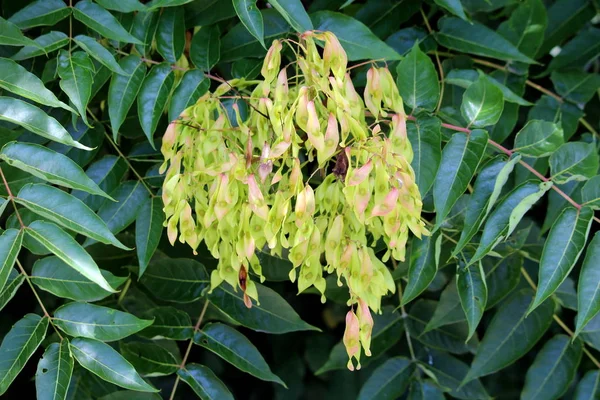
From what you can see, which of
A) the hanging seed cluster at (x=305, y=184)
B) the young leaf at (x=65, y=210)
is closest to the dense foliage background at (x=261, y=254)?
the young leaf at (x=65, y=210)

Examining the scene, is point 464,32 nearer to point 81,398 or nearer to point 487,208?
point 487,208

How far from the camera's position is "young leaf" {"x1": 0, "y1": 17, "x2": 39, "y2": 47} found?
1248 millimetres

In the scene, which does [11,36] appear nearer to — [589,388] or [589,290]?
[589,290]

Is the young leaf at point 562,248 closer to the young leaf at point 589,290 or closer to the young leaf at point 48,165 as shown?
the young leaf at point 589,290

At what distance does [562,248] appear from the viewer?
1231 mm

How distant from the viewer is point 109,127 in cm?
157

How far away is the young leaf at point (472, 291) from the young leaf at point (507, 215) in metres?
0.10

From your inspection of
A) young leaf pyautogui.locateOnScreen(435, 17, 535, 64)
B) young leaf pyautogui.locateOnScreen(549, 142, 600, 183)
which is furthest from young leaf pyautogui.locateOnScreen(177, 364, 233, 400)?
young leaf pyautogui.locateOnScreen(435, 17, 535, 64)

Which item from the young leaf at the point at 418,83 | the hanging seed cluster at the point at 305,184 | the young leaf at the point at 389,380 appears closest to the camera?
the hanging seed cluster at the point at 305,184

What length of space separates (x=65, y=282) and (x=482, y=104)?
0.82 meters

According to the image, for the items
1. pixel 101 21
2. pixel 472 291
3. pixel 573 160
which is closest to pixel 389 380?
pixel 472 291

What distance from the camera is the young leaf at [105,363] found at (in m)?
1.21

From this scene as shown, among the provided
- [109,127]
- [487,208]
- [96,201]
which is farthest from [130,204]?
[487,208]

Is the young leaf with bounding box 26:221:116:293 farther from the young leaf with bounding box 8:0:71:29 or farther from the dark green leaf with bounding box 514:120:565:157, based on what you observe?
the dark green leaf with bounding box 514:120:565:157
